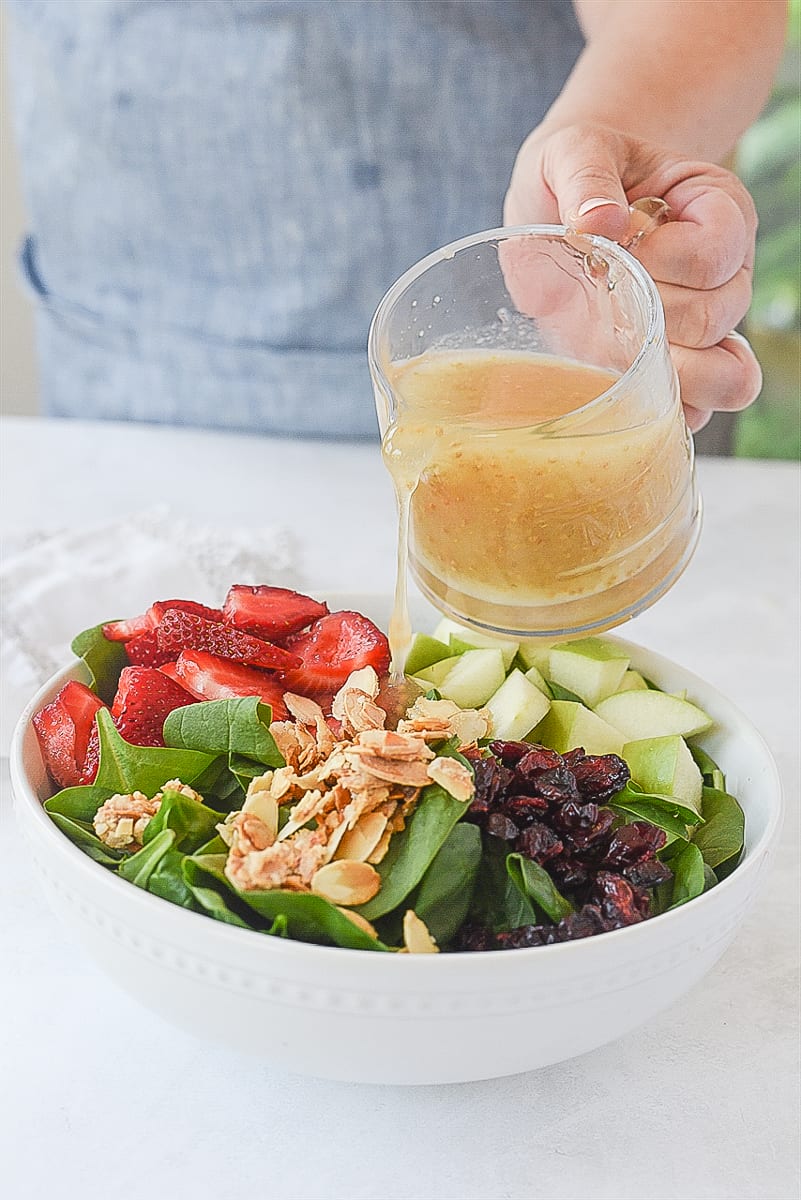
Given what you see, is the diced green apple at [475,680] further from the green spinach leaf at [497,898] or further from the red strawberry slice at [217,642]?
the green spinach leaf at [497,898]

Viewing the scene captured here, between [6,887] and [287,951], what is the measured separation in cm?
40

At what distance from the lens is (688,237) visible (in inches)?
41.3

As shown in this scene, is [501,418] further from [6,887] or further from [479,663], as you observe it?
[6,887]

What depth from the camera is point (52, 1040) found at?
823 mm

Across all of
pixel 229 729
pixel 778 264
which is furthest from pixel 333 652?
pixel 778 264

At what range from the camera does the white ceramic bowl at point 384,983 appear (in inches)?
26.1

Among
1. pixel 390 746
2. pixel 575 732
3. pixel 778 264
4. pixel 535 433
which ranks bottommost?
pixel 778 264

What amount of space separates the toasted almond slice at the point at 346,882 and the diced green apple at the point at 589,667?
0.34 metres

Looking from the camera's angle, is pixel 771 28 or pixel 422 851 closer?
pixel 422 851

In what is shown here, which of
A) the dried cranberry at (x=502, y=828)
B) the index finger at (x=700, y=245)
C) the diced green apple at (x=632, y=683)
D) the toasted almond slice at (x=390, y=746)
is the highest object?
the index finger at (x=700, y=245)

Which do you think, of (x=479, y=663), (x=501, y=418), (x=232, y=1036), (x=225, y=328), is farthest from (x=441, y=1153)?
(x=225, y=328)

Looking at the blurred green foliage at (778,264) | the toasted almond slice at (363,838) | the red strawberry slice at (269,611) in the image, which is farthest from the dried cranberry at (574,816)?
the blurred green foliage at (778,264)

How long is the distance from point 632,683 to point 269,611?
0.30 m

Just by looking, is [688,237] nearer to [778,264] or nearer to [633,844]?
[633,844]
